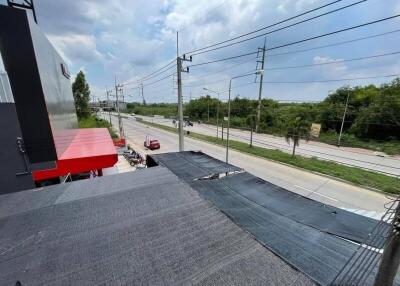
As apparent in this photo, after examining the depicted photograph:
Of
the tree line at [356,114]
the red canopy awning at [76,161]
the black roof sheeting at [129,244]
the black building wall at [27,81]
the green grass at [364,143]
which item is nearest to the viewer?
the black roof sheeting at [129,244]

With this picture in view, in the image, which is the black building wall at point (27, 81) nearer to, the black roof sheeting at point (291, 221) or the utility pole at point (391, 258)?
the black roof sheeting at point (291, 221)

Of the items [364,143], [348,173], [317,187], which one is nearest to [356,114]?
[364,143]

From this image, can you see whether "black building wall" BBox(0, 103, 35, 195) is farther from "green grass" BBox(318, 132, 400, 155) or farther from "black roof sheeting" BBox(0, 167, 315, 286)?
"green grass" BBox(318, 132, 400, 155)

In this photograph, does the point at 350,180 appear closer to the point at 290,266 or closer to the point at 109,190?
the point at 290,266

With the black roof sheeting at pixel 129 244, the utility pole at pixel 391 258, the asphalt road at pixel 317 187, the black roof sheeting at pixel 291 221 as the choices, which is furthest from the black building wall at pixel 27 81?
the asphalt road at pixel 317 187

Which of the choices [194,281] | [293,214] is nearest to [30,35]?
[194,281]

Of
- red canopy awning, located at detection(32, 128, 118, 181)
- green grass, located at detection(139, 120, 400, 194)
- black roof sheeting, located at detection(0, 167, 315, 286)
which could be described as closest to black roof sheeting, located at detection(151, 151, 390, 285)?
black roof sheeting, located at detection(0, 167, 315, 286)
